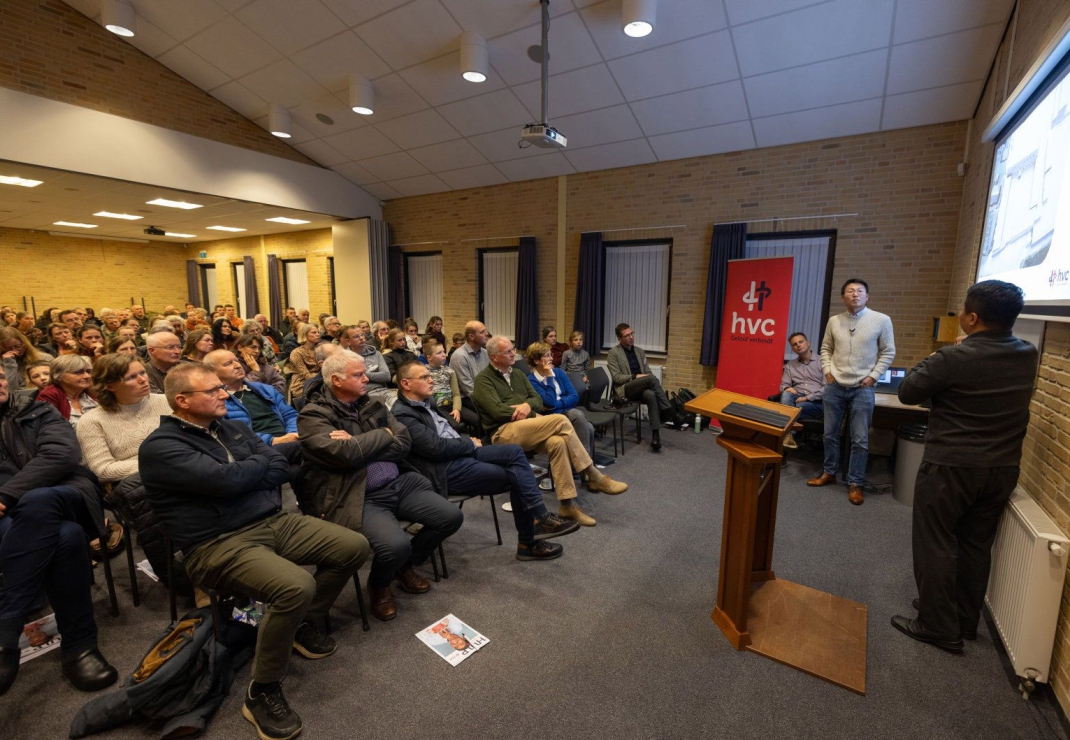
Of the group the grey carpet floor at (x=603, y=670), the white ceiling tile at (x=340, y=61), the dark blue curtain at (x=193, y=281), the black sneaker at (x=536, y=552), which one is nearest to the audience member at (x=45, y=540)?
the grey carpet floor at (x=603, y=670)

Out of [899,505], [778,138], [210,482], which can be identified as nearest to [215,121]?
[210,482]

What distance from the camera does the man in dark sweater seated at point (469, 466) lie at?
2643 mm

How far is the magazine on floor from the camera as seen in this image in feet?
6.82

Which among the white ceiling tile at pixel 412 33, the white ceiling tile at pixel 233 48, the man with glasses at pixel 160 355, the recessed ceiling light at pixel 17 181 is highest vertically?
the white ceiling tile at pixel 233 48

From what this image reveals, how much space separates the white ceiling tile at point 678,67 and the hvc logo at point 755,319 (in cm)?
208

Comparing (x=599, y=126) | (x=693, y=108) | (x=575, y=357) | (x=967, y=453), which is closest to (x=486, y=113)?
(x=599, y=126)

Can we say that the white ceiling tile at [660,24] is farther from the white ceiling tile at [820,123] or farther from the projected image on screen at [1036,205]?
the projected image on screen at [1036,205]

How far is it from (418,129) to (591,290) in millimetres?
3101

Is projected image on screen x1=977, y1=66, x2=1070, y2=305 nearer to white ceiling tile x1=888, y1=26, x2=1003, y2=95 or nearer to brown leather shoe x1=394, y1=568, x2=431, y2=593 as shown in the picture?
white ceiling tile x1=888, y1=26, x2=1003, y2=95

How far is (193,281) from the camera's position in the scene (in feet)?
43.2

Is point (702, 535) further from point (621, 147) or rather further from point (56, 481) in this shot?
point (621, 147)

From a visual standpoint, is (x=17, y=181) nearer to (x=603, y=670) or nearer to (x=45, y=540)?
(x=45, y=540)

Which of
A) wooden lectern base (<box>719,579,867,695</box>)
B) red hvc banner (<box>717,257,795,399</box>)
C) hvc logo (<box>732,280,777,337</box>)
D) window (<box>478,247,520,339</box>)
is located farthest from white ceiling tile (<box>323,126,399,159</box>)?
wooden lectern base (<box>719,579,867,695</box>)

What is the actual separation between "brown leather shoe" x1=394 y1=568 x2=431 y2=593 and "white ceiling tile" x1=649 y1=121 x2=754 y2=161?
5.23 m
